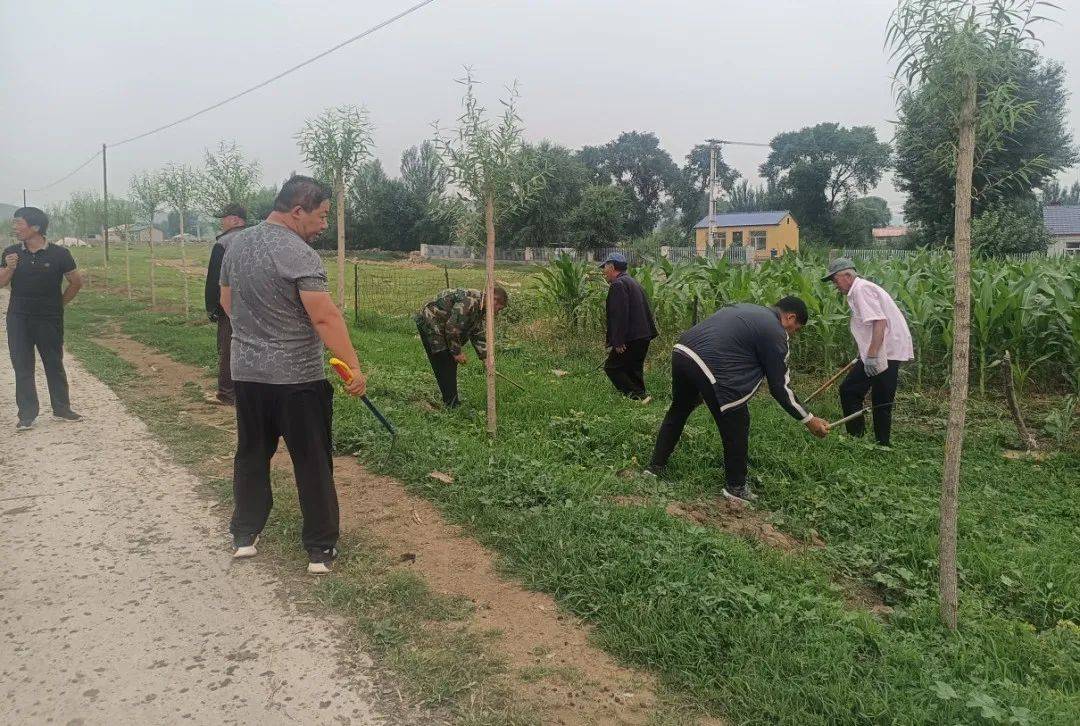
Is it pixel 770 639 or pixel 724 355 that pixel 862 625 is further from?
pixel 724 355

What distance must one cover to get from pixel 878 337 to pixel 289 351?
5116mm

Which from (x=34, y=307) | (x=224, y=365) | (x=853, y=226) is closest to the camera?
(x=34, y=307)

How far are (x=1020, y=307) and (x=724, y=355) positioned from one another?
14.9 feet

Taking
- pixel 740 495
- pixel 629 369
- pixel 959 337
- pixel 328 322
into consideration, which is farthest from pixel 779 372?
pixel 629 369

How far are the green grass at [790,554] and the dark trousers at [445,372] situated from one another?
0.24 meters

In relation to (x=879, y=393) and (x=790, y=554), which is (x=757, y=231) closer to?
(x=879, y=393)

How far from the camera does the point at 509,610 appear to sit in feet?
11.3

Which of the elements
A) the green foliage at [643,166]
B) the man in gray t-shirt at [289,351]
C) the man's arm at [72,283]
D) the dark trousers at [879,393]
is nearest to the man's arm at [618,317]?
the dark trousers at [879,393]

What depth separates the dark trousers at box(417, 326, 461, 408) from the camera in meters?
7.09

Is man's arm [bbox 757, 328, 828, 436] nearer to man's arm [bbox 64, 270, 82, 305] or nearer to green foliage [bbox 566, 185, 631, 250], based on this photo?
man's arm [bbox 64, 270, 82, 305]

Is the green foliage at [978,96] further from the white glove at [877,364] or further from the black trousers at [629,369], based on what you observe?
the black trousers at [629,369]

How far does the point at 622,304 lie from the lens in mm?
8250

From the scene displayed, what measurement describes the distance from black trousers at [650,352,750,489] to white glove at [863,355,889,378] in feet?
6.59

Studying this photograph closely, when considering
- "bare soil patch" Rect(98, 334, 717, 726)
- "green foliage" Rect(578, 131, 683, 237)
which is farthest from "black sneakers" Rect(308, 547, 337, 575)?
"green foliage" Rect(578, 131, 683, 237)
